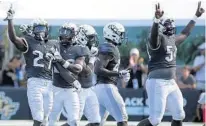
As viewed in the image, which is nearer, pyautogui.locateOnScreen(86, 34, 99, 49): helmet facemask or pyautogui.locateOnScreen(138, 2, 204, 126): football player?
pyautogui.locateOnScreen(138, 2, 204, 126): football player

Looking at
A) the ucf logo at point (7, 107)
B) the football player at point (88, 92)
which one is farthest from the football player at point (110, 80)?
the ucf logo at point (7, 107)

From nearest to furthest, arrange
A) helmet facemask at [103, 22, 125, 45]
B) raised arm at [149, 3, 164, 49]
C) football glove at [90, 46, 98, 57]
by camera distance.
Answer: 1. raised arm at [149, 3, 164, 49]
2. helmet facemask at [103, 22, 125, 45]
3. football glove at [90, 46, 98, 57]

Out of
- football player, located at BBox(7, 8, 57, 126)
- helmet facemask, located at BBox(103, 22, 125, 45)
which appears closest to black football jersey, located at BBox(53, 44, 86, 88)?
football player, located at BBox(7, 8, 57, 126)

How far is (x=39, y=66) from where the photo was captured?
10516mm

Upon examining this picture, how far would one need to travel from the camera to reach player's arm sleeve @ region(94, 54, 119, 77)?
1034cm

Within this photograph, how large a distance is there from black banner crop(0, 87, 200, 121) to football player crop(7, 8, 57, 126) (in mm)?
4322

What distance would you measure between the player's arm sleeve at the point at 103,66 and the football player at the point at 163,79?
0.56 metres

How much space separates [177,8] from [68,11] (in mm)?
2077

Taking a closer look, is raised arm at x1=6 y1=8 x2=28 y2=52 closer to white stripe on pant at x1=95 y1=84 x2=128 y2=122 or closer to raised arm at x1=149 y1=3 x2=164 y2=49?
white stripe on pant at x1=95 y1=84 x2=128 y2=122

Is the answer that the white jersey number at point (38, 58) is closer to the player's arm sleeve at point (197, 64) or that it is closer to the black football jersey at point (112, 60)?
the black football jersey at point (112, 60)

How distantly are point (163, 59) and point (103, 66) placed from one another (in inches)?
33.5

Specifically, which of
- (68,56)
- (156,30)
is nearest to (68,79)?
(68,56)

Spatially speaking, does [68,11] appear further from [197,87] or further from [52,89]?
[52,89]

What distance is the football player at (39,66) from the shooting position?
10.3 meters
